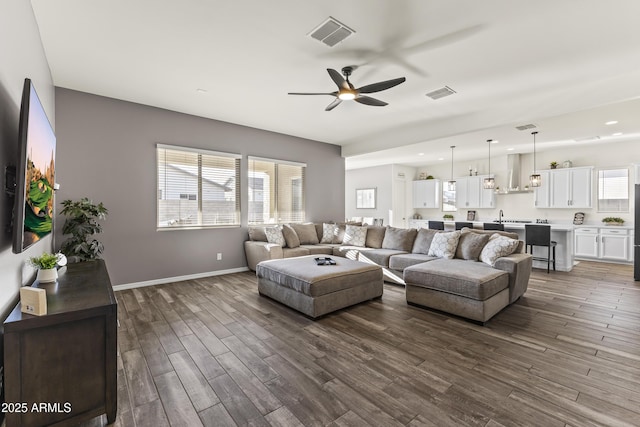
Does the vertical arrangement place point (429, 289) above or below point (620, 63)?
below

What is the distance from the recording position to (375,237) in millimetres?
5742

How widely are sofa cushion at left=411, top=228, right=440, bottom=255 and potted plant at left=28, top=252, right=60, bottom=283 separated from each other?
181 inches

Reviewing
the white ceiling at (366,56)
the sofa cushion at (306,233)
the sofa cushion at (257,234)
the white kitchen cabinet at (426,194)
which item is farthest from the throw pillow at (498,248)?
the white kitchen cabinet at (426,194)

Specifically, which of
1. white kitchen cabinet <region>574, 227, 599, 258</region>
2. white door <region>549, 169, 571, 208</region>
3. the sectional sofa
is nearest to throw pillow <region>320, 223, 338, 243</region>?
the sectional sofa

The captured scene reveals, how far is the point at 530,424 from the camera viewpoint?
1.67m

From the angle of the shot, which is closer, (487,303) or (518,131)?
(487,303)

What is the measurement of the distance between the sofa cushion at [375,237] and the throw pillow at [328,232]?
0.86 metres

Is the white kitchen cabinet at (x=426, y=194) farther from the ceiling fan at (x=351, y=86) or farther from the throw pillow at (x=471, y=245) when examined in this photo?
the ceiling fan at (x=351, y=86)

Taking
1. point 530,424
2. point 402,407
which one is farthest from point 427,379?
point 530,424

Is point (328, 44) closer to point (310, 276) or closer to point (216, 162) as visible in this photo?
point (310, 276)

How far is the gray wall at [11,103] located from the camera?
160cm

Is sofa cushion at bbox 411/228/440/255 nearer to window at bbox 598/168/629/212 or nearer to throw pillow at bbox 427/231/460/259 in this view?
throw pillow at bbox 427/231/460/259

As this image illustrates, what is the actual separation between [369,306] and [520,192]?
678 centimetres

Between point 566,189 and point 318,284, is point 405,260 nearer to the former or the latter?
point 318,284
